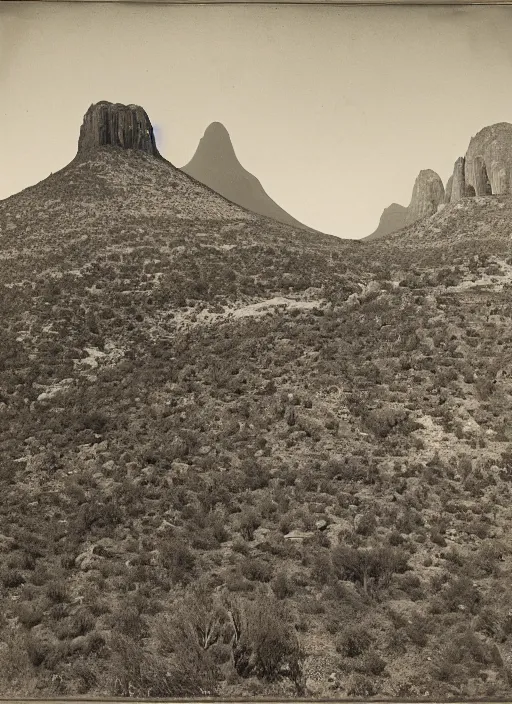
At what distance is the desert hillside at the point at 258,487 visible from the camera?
768 centimetres

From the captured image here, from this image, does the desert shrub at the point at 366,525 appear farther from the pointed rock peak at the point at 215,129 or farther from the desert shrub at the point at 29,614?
the pointed rock peak at the point at 215,129

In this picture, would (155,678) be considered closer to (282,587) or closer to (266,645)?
(266,645)

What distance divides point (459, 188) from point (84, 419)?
44.7 m

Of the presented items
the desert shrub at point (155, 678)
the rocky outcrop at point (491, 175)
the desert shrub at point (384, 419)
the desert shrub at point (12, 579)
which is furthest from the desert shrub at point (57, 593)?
the rocky outcrop at point (491, 175)

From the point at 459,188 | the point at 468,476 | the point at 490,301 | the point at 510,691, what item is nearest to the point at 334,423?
the point at 468,476

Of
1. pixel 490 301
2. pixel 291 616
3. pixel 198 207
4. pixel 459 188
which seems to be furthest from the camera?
pixel 459 188

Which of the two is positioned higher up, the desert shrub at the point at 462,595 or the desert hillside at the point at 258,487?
the desert hillside at the point at 258,487

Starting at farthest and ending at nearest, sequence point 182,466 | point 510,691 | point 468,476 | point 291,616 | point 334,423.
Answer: point 334,423 < point 182,466 < point 468,476 < point 291,616 < point 510,691

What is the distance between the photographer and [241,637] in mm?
7898

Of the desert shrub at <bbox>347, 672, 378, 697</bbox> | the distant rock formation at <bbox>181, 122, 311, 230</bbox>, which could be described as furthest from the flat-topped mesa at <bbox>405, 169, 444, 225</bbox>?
the desert shrub at <bbox>347, 672, 378, 697</bbox>

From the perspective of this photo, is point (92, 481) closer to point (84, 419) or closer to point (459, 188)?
point (84, 419)

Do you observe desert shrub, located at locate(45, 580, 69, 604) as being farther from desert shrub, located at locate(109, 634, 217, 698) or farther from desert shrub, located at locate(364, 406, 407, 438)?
desert shrub, located at locate(364, 406, 407, 438)

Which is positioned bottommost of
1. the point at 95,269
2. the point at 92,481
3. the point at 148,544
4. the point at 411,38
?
the point at 148,544

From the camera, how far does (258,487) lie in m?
11.6
